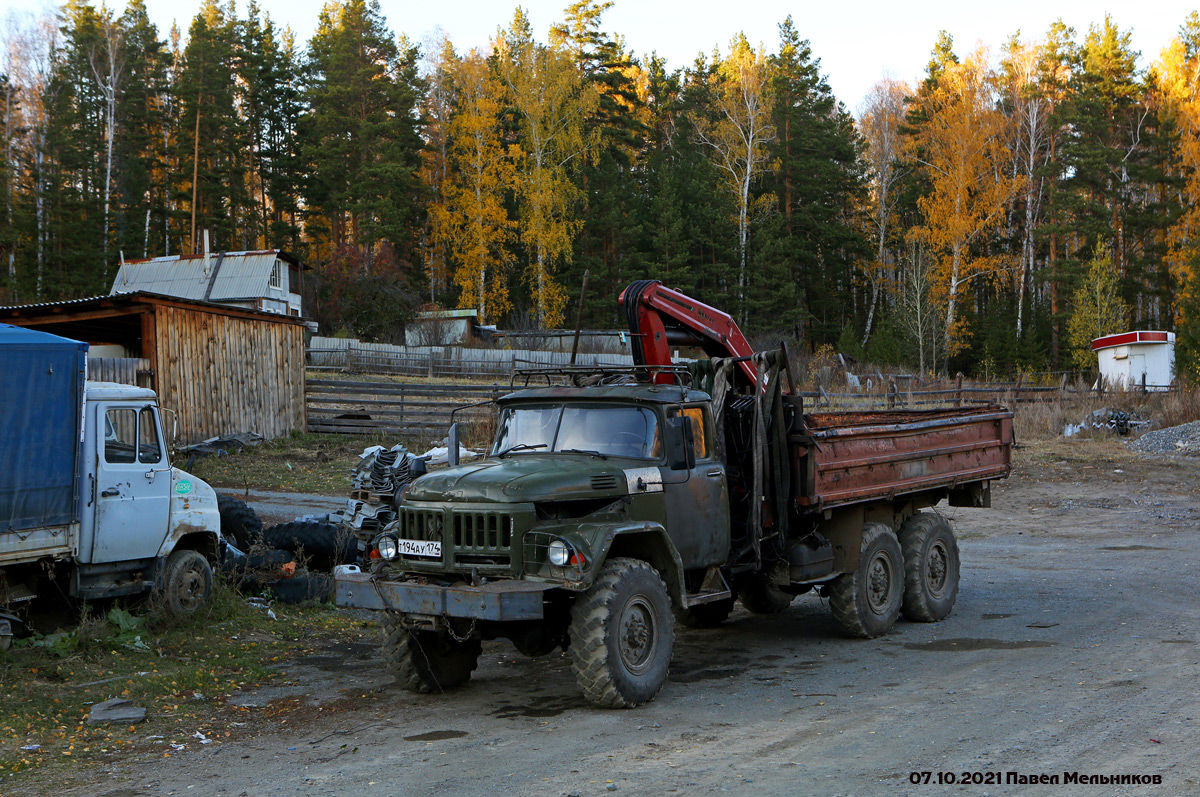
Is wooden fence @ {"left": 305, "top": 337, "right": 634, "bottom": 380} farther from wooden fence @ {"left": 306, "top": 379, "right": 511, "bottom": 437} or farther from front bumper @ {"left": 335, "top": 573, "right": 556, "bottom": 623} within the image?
front bumper @ {"left": 335, "top": 573, "right": 556, "bottom": 623}

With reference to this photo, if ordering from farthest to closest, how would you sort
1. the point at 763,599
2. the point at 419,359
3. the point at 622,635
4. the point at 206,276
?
the point at 206,276 < the point at 419,359 < the point at 763,599 < the point at 622,635

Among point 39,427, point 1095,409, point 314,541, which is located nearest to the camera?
point 39,427

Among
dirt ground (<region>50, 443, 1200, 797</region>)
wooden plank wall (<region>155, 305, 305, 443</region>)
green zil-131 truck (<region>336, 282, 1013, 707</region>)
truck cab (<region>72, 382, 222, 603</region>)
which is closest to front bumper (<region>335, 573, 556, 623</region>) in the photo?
green zil-131 truck (<region>336, 282, 1013, 707</region>)

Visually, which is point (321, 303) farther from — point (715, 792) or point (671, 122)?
point (715, 792)

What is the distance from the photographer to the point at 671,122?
6112 centimetres

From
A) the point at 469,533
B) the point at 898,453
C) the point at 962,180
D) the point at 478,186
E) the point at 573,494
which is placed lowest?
the point at 469,533

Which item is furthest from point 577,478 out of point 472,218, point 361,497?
point 472,218

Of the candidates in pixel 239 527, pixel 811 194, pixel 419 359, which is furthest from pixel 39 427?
pixel 811 194

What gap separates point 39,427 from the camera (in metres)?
8.61

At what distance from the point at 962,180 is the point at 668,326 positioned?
1685 inches

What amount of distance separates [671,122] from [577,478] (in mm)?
57004

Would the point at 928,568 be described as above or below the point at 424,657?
above

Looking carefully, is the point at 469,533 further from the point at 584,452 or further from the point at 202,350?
the point at 202,350

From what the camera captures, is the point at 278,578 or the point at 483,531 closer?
the point at 483,531
